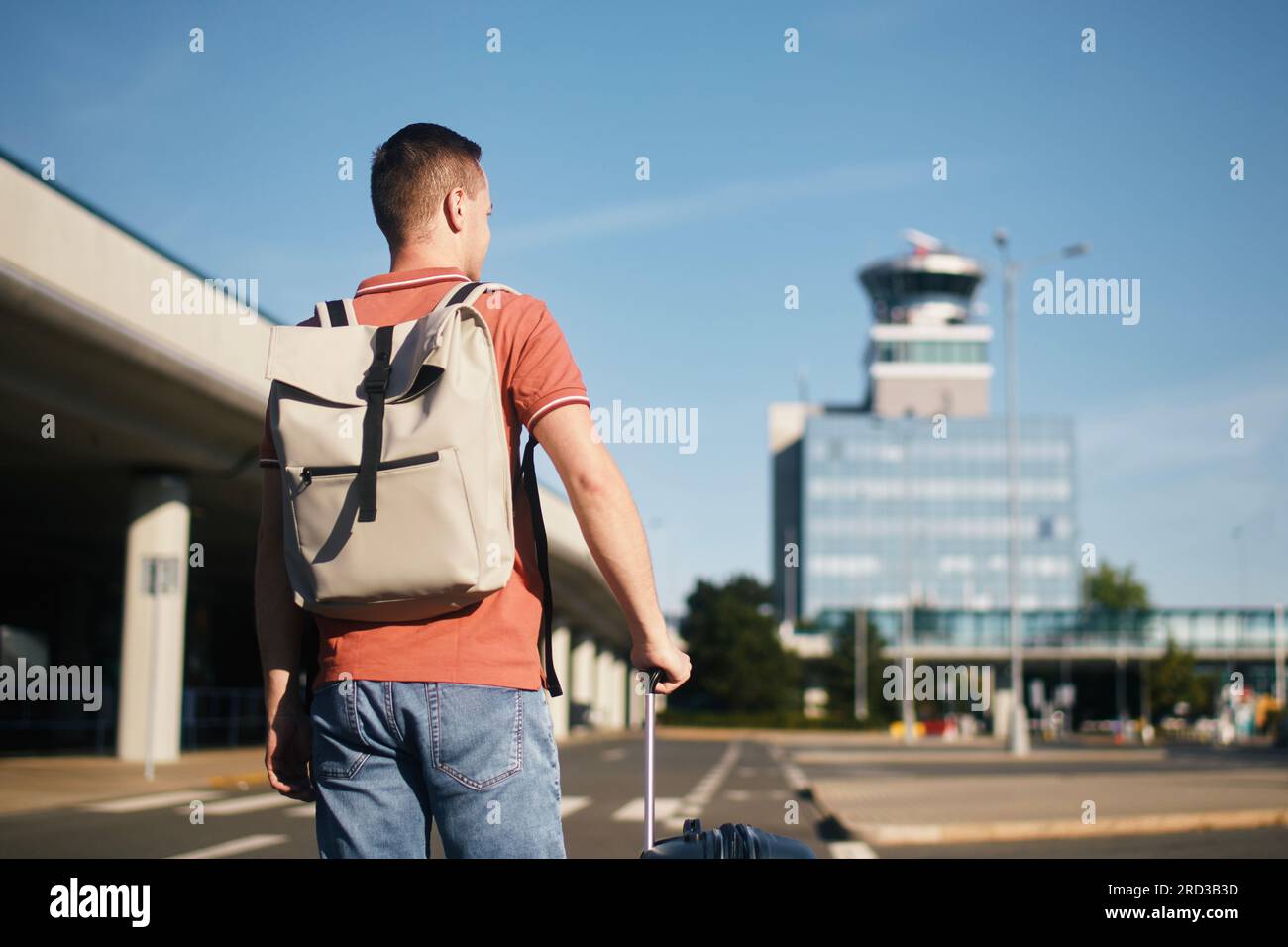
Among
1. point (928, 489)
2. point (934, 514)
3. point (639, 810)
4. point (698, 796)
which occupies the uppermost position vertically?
point (928, 489)

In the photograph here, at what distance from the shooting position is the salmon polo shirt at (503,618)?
212cm

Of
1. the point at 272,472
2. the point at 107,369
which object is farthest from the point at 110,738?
the point at 272,472

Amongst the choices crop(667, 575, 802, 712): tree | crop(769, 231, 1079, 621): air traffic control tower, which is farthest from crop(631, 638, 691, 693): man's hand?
crop(769, 231, 1079, 621): air traffic control tower

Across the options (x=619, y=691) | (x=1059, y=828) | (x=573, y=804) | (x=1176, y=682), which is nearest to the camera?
(x=1059, y=828)

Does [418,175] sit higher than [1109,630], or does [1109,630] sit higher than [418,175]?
[418,175]

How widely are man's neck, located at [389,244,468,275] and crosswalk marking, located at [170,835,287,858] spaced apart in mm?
7340

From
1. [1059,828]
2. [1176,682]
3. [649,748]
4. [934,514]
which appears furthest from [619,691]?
[649,748]

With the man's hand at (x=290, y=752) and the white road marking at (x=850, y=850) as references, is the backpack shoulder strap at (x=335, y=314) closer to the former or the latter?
the man's hand at (x=290, y=752)

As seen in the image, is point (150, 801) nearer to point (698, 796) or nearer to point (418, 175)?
point (698, 796)

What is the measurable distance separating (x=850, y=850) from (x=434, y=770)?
8198 millimetres

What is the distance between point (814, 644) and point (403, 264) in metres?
101

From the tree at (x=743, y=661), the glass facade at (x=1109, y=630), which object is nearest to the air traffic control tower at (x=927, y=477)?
the glass facade at (x=1109, y=630)

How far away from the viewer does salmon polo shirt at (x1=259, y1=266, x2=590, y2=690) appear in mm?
2119

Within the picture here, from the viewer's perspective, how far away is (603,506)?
2176 mm
